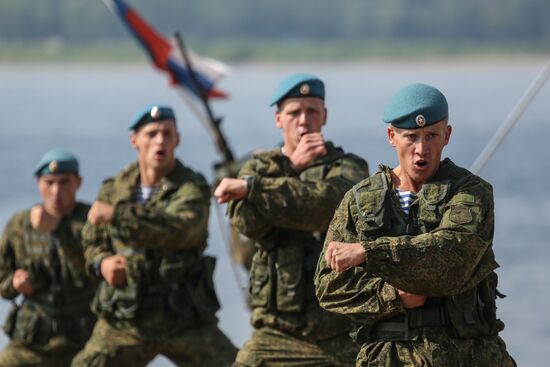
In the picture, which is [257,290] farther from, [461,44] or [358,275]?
[461,44]

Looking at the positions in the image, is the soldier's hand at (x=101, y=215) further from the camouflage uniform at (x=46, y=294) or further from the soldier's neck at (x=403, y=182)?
the soldier's neck at (x=403, y=182)

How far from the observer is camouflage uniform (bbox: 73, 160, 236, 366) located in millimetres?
14422

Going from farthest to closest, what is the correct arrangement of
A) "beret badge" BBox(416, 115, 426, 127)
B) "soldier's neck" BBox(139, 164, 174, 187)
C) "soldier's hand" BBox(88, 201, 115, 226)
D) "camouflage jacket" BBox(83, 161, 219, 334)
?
"soldier's neck" BBox(139, 164, 174, 187)
"camouflage jacket" BBox(83, 161, 219, 334)
"soldier's hand" BBox(88, 201, 115, 226)
"beret badge" BBox(416, 115, 426, 127)

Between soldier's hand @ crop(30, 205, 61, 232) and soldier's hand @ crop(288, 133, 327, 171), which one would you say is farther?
soldier's hand @ crop(30, 205, 61, 232)

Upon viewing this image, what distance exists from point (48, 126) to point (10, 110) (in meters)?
14.5

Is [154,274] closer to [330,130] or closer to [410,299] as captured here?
[410,299]

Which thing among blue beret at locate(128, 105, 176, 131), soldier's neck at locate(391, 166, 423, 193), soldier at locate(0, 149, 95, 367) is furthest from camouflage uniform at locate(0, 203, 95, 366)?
soldier's neck at locate(391, 166, 423, 193)

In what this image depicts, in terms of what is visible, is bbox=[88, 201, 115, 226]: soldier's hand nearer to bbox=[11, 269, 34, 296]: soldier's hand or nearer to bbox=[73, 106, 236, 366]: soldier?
bbox=[73, 106, 236, 366]: soldier

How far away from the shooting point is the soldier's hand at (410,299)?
10461 mm

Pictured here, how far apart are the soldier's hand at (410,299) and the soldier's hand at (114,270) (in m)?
4.25

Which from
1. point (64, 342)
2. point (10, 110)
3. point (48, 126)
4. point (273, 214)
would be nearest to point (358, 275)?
point (273, 214)

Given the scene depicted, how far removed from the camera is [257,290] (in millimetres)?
13352

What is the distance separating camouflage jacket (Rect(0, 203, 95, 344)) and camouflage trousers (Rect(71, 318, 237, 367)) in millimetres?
1114

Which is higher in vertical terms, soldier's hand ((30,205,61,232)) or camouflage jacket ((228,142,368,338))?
soldier's hand ((30,205,61,232))
